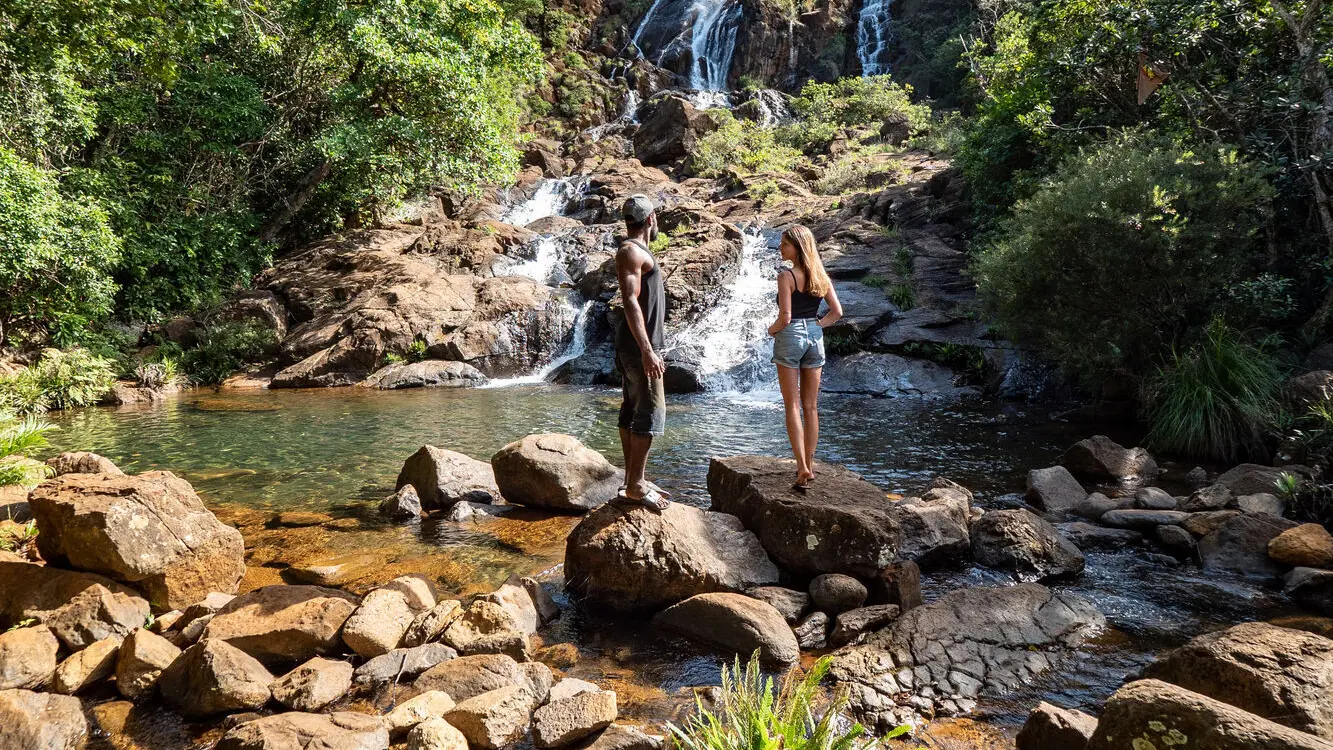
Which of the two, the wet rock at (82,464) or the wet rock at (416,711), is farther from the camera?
the wet rock at (82,464)

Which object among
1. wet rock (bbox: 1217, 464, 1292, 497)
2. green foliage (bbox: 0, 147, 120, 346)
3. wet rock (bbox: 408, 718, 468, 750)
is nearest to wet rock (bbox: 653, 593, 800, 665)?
wet rock (bbox: 408, 718, 468, 750)

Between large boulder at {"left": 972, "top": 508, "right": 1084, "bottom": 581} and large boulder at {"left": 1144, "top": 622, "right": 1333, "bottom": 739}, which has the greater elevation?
large boulder at {"left": 1144, "top": 622, "right": 1333, "bottom": 739}

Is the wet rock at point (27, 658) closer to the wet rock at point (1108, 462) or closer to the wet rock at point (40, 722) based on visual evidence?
the wet rock at point (40, 722)

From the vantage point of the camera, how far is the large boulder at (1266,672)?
2.80 metres

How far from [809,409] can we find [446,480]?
4.07 m

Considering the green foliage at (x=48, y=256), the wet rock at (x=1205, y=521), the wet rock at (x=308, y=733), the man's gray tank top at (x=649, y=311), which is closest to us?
the wet rock at (x=308, y=733)

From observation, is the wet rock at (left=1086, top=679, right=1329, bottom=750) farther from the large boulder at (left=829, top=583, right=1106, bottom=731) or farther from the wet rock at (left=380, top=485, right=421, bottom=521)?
the wet rock at (left=380, top=485, right=421, bottom=521)

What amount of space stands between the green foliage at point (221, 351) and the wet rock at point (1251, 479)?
68.2ft

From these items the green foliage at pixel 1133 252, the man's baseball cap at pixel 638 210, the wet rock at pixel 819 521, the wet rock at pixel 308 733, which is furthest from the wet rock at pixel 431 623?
the green foliage at pixel 1133 252

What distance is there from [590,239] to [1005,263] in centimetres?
1552

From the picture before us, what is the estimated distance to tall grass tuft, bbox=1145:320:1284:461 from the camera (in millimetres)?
8289

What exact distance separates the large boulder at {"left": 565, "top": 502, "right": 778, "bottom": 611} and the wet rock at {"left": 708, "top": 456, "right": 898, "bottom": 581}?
0.74ft

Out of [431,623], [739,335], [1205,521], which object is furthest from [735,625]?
[739,335]

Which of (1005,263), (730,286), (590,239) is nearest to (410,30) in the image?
(590,239)
